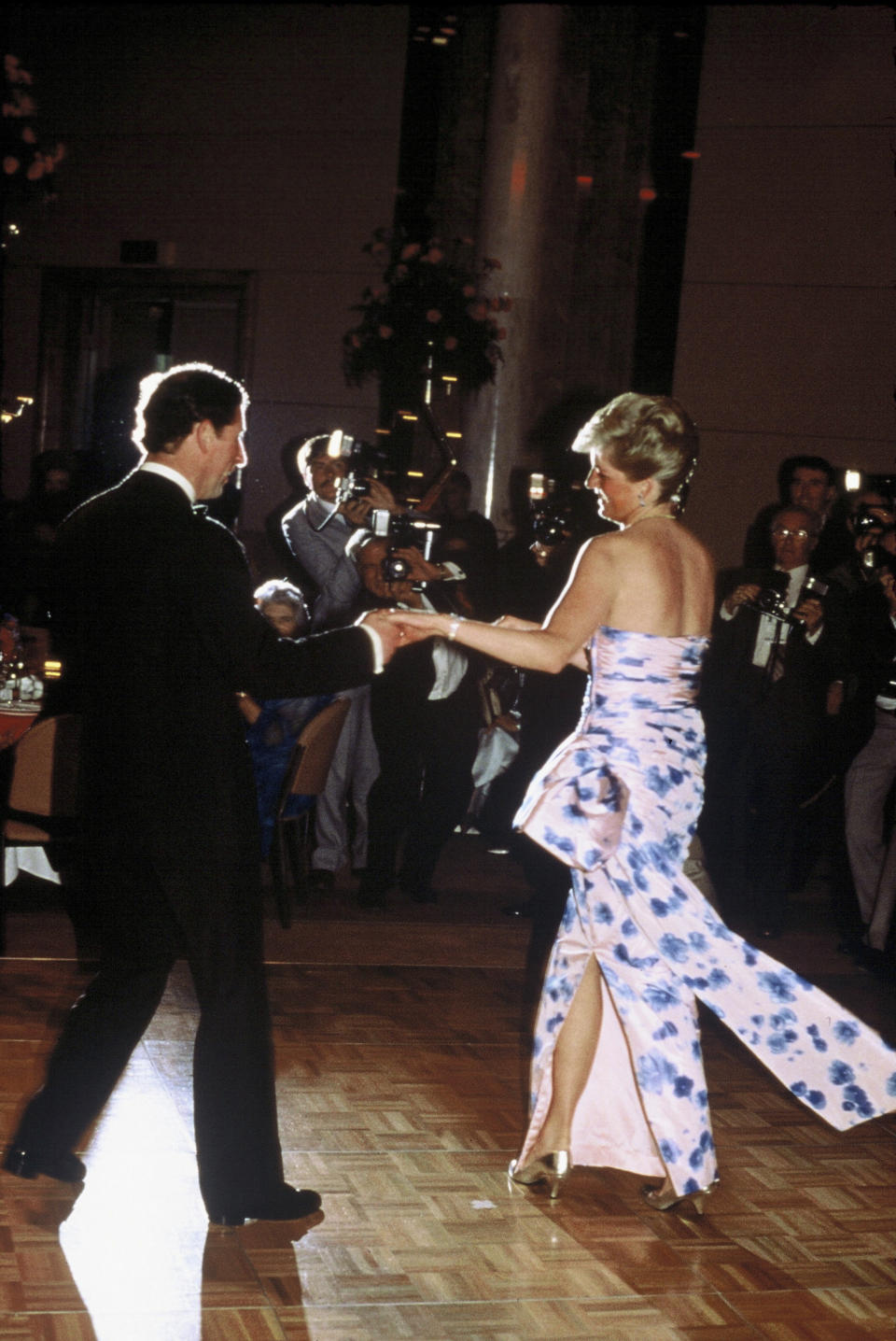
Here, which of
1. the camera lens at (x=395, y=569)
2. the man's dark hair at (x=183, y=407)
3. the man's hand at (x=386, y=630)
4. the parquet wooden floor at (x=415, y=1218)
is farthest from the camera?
the camera lens at (x=395, y=569)

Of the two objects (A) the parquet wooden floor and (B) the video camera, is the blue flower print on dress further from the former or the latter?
(B) the video camera

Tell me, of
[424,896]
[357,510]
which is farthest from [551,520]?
[424,896]

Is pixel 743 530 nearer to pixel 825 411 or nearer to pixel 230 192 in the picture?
pixel 825 411

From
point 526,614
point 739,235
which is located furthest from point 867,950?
point 739,235

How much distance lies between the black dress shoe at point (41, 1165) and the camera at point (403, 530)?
8.46 feet

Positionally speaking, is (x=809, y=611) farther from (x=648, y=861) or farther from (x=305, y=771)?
(x=648, y=861)

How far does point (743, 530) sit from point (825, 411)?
0.74 m

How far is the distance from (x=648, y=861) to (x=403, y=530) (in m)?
2.58

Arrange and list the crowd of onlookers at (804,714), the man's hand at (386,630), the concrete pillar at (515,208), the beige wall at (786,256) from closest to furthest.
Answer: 1. the man's hand at (386,630)
2. the crowd of onlookers at (804,714)
3. the concrete pillar at (515,208)
4. the beige wall at (786,256)

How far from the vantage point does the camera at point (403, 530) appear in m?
5.16

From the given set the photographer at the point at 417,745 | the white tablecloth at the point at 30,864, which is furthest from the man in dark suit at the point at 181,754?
the photographer at the point at 417,745

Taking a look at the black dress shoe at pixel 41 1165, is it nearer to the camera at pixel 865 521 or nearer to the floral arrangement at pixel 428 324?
the camera at pixel 865 521

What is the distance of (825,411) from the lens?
25.4 feet

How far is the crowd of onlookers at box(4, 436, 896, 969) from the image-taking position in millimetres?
5082
